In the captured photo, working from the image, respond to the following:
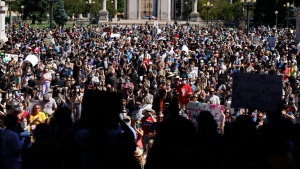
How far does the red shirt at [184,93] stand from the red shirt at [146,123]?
5.82 metres

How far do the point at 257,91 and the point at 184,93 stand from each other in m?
9.50

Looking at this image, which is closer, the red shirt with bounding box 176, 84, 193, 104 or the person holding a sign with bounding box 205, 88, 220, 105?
the person holding a sign with bounding box 205, 88, 220, 105

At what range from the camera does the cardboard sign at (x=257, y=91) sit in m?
12.2

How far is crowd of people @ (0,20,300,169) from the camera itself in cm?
812

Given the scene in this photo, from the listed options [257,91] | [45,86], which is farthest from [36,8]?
[257,91]

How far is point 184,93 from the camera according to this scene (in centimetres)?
2173

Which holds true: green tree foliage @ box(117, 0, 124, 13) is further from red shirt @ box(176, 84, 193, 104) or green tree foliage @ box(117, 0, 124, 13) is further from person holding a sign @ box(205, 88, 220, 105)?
person holding a sign @ box(205, 88, 220, 105)

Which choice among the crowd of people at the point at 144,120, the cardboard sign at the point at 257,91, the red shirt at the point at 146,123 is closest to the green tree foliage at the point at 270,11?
the crowd of people at the point at 144,120

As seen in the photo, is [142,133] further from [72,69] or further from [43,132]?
[72,69]

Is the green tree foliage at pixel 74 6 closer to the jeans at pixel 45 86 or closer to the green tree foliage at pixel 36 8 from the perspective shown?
the green tree foliage at pixel 36 8

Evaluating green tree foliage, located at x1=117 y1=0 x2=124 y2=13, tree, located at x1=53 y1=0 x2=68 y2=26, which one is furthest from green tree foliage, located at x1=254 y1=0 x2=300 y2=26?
green tree foliage, located at x1=117 y1=0 x2=124 y2=13

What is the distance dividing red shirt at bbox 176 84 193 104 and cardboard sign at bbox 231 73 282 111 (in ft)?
29.8

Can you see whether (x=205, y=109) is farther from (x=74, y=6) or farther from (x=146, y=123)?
(x=74, y=6)

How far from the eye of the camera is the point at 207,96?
20594 mm
